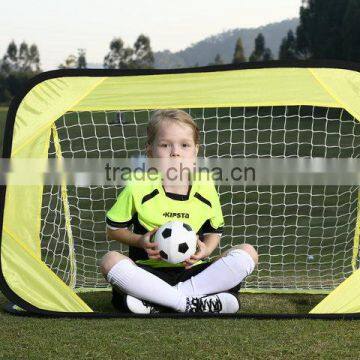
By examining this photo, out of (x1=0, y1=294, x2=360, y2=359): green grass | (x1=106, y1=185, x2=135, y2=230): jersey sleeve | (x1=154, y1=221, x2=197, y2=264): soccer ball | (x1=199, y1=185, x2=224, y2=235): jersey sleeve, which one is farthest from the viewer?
(x1=199, y1=185, x2=224, y2=235): jersey sleeve

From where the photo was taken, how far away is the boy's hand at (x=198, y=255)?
389 centimetres

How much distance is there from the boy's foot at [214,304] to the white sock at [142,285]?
1.8 inches

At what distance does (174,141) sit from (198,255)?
1.94 ft

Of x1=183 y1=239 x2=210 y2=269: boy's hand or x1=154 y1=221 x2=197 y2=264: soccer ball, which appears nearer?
x1=154 y1=221 x2=197 y2=264: soccer ball

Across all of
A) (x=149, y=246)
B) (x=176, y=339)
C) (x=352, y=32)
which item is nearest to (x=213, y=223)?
(x=149, y=246)

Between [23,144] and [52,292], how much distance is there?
2.46ft

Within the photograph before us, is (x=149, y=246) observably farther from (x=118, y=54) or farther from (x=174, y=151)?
(x=118, y=54)

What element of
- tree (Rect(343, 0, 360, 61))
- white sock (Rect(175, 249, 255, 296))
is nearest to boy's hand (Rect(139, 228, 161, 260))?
white sock (Rect(175, 249, 255, 296))

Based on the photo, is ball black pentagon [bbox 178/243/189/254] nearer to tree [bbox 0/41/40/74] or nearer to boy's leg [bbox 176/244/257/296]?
boy's leg [bbox 176/244/257/296]

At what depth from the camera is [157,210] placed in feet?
13.3

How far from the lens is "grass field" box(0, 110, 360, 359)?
3.19m

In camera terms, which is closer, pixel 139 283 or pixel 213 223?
pixel 139 283

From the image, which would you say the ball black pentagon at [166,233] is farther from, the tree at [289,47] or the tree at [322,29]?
the tree at [289,47]

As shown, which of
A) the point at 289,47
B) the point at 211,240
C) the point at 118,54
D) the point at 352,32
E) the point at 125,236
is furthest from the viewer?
the point at 118,54
